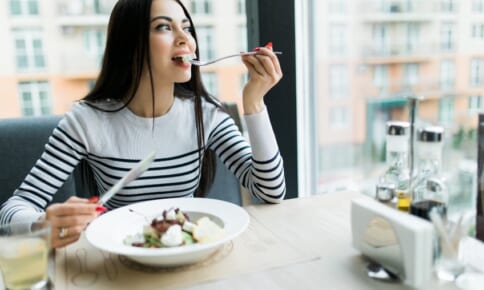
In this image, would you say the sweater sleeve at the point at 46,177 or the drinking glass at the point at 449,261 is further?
the sweater sleeve at the point at 46,177

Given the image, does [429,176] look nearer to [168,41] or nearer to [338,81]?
[168,41]

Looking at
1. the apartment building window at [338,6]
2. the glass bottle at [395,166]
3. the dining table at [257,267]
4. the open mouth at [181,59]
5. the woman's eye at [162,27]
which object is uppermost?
the apartment building window at [338,6]

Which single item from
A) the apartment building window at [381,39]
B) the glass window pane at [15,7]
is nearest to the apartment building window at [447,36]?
the apartment building window at [381,39]

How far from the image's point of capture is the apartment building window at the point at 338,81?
199cm

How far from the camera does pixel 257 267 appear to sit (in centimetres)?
79

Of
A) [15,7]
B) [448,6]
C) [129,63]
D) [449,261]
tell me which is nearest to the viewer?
[449,261]

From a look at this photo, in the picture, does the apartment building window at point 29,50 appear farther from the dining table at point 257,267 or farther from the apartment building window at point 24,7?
the dining table at point 257,267

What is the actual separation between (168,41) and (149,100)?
19 centimetres

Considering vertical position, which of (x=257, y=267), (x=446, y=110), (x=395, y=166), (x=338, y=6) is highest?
(x=338, y=6)

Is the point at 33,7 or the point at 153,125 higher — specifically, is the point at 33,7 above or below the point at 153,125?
above

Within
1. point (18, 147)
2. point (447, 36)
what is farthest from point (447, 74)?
point (18, 147)

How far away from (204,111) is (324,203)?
0.46m

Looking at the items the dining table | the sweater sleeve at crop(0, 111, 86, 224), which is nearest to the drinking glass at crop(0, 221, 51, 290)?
the dining table

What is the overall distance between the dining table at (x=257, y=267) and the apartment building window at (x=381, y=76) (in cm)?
88
